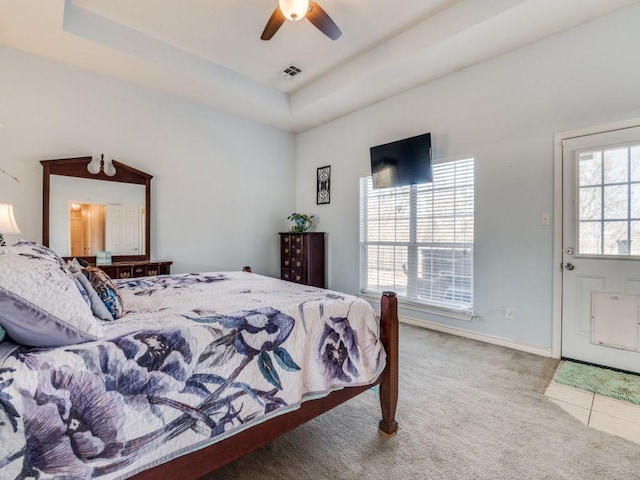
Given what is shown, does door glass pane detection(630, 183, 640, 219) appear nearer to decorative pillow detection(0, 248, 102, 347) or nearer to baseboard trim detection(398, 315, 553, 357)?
baseboard trim detection(398, 315, 553, 357)

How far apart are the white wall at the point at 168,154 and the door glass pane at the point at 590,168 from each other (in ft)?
12.7

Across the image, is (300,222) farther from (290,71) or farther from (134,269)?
(134,269)

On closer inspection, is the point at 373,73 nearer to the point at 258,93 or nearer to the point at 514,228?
the point at 258,93

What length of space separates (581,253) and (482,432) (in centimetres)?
193

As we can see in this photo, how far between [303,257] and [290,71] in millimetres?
2483

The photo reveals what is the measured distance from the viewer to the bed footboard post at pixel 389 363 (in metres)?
1.75

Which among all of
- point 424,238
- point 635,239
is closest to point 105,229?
point 424,238

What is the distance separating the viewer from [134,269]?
3.50m

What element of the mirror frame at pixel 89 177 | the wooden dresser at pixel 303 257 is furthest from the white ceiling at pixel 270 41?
the wooden dresser at pixel 303 257

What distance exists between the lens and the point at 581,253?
2.74 m

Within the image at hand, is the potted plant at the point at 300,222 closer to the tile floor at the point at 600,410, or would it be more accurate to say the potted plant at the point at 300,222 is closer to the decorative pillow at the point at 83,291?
the tile floor at the point at 600,410

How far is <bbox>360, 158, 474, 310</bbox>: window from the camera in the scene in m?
3.49

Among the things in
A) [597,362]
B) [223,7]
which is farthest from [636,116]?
[223,7]

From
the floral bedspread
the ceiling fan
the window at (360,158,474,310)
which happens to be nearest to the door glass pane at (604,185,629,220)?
the window at (360,158,474,310)
